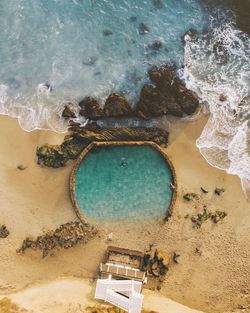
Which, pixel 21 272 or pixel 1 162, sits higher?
pixel 1 162

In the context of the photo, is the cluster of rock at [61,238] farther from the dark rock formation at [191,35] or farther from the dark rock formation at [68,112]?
the dark rock formation at [191,35]

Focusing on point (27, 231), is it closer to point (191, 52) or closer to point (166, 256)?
point (166, 256)

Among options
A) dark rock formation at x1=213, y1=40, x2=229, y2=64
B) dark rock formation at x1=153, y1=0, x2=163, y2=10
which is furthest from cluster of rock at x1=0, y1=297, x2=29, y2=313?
dark rock formation at x1=153, y1=0, x2=163, y2=10

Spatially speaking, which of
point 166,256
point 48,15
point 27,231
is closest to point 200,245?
point 166,256

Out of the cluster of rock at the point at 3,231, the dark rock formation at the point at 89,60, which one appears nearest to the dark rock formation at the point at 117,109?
the dark rock formation at the point at 89,60

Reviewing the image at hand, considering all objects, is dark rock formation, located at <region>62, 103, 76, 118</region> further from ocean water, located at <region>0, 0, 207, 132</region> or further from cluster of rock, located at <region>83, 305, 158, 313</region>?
cluster of rock, located at <region>83, 305, 158, 313</region>

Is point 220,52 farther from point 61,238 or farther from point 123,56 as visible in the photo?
point 61,238
